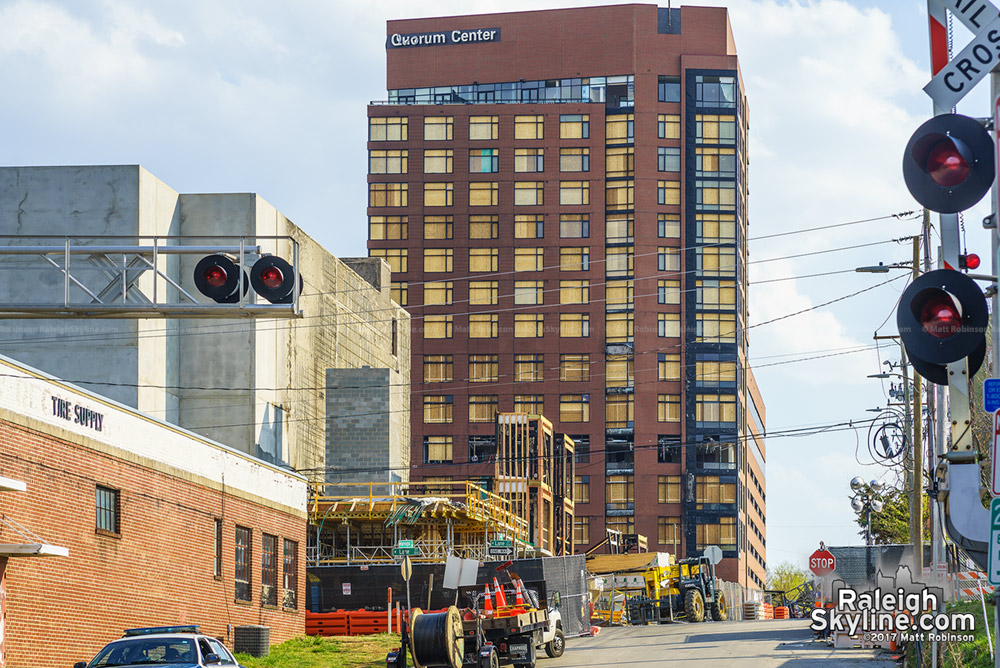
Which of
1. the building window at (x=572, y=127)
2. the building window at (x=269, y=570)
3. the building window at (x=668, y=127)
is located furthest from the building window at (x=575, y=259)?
the building window at (x=269, y=570)

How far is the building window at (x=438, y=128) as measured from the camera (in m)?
116

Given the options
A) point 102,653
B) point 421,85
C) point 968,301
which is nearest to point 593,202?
point 421,85

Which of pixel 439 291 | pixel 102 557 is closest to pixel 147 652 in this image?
pixel 102 557

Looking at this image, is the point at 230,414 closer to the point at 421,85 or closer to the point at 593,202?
the point at 593,202

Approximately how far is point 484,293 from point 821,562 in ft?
262

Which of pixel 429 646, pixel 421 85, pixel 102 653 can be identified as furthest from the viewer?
pixel 421 85

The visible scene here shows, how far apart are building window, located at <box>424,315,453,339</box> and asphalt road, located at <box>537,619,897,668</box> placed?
69.6m

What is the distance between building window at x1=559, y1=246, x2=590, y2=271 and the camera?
114 m

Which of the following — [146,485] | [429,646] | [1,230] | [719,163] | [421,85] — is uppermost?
[421,85]

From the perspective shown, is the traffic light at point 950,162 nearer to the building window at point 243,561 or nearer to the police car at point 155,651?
the police car at point 155,651

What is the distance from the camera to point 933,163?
852 cm

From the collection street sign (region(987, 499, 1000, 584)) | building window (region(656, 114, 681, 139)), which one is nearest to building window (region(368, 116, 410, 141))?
building window (region(656, 114, 681, 139))

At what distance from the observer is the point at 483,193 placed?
11638cm

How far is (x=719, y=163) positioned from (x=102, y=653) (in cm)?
10033
